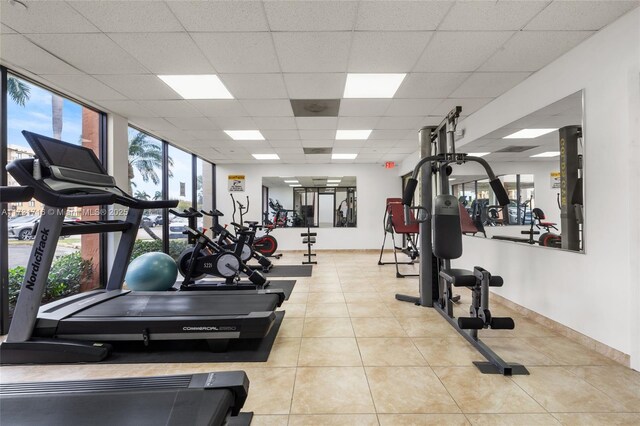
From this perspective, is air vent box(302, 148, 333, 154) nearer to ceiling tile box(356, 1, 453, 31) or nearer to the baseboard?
ceiling tile box(356, 1, 453, 31)

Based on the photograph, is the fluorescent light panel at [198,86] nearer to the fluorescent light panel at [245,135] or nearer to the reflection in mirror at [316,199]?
the fluorescent light panel at [245,135]

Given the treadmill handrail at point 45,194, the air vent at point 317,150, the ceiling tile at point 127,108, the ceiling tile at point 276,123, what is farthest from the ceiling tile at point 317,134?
the treadmill handrail at point 45,194

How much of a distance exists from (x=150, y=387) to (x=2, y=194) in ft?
5.59

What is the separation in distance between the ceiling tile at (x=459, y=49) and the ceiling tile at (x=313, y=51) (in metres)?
0.79

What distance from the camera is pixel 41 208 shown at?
7.70 feet

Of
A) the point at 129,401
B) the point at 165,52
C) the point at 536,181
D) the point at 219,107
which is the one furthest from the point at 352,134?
the point at 129,401

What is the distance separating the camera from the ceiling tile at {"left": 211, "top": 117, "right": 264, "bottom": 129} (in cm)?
466

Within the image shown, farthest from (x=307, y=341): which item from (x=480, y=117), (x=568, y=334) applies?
(x=480, y=117)

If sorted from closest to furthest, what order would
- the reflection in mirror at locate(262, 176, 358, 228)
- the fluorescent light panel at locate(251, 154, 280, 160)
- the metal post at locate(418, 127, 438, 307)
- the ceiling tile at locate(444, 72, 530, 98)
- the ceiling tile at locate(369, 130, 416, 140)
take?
the ceiling tile at locate(444, 72, 530, 98) < the metal post at locate(418, 127, 438, 307) < the ceiling tile at locate(369, 130, 416, 140) < the fluorescent light panel at locate(251, 154, 280, 160) < the reflection in mirror at locate(262, 176, 358, 228)

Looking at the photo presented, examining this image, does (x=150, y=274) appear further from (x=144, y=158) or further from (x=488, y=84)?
(x=488, y=84)

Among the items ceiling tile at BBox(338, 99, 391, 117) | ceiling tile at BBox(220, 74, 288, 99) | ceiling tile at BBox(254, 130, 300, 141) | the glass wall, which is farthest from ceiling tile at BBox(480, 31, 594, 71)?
the glass wall

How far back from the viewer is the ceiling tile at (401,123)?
15.3 feet

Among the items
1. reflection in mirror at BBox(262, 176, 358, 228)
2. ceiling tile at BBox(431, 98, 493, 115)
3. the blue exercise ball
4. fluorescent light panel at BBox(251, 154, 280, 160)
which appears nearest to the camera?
the blue exercise ball

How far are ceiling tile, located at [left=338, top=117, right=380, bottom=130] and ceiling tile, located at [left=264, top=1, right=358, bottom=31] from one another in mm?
2248
